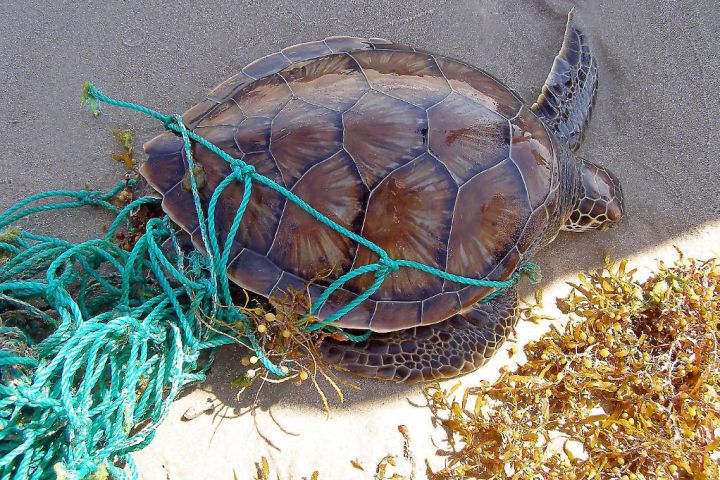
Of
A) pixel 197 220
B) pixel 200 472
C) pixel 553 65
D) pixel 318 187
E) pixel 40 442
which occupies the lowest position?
pixel 200 472

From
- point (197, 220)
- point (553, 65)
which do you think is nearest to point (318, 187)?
point (197, 220)

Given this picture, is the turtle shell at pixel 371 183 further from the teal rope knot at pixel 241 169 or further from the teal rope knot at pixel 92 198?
the teal rope knot at pixel 92 198

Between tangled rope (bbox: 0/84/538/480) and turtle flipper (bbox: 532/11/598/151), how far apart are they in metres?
0.94

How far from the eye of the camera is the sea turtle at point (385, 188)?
1521mm

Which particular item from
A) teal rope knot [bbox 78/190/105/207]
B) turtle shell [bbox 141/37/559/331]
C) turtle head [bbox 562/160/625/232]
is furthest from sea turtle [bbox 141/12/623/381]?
teal rope knot [bbox 78/190/105/207]

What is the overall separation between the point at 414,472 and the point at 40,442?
45.0 inches

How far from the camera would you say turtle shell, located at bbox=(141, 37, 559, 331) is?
1.52 meters

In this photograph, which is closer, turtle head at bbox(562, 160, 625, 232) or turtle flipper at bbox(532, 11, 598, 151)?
turtle head at bbox(562, 160, 625, 232)

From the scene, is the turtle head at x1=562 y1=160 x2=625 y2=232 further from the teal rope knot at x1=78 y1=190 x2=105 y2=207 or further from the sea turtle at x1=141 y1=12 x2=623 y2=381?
the teal rope knot at x1=78 y1=190 x2=105 y2=207

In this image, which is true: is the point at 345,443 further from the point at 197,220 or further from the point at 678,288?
the point at 678,288

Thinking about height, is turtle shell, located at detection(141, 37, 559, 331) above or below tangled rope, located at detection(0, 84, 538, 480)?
above

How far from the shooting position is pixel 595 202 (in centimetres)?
193

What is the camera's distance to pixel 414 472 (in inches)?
62.2

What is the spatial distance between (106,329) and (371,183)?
90 cm
